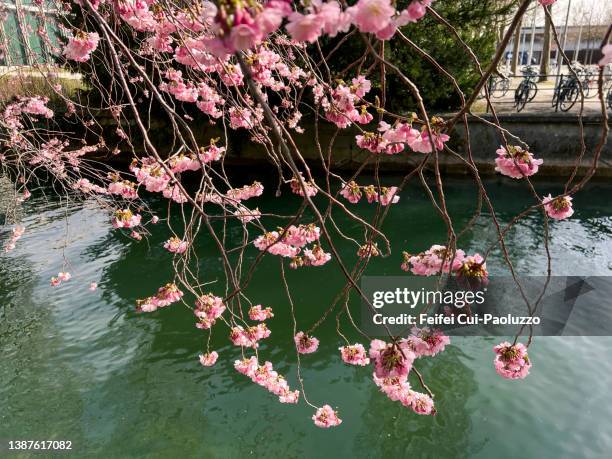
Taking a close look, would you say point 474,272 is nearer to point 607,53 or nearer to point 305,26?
point 607,53

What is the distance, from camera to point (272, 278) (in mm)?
5391

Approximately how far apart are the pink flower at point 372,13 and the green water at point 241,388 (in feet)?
9.19

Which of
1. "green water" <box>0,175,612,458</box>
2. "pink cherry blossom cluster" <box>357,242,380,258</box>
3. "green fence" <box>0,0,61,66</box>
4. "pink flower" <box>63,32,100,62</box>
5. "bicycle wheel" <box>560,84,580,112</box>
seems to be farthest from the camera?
"bicycle wheel" <box>560,84,580,112</box>

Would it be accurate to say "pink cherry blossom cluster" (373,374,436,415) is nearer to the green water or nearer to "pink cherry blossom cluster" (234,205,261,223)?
"pink cherry blossom cluster" (234,205,261,223)

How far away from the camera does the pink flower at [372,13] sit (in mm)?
955

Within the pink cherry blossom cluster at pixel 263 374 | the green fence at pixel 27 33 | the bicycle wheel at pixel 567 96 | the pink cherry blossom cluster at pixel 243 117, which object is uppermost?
the green fence at pixel 27 33

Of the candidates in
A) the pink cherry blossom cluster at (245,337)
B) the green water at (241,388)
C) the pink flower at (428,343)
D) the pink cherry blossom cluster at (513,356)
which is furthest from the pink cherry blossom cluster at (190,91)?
Answer: the pink cherry blossom cluster at (513,356)

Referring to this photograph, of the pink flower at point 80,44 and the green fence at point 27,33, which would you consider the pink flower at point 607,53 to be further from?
the green fence at point 27,33

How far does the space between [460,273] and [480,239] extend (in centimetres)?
522

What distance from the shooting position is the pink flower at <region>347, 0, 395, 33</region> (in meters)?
0.95

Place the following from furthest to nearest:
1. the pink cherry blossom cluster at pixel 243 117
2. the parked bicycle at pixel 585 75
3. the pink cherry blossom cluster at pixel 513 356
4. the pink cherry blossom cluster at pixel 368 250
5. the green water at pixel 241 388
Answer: the parked bicycle at pixel 585 75, the green water at pixel 241 388, the pink cherry blossom cluster at pixel 243 117, the pink cherry blossom cluster at pixel 513 356, the pink cherry blossom cluster at pixel 368 250

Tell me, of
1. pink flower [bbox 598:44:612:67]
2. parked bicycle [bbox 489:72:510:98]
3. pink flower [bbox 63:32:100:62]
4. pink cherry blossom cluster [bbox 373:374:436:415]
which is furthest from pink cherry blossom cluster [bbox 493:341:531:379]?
parked bicycle [bbox 489:72:510:98]

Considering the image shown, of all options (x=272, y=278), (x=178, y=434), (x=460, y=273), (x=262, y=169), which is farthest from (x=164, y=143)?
(x=460, y=273)

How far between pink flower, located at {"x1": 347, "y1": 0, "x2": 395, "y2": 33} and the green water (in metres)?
2.80
